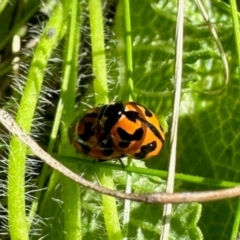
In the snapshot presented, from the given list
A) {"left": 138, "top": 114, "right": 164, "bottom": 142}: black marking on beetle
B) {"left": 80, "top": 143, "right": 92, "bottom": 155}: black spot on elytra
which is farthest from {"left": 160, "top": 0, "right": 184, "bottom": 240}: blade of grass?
{"left": 80, "top": 143, "right": 92, "bottom": 155}: black spot on elytra

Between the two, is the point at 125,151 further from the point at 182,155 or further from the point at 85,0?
the point at 85,0

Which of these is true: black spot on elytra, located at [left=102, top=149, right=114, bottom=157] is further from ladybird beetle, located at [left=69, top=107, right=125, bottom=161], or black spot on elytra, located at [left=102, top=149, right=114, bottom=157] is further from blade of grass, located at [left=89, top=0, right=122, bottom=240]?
blade of grass, located at [left=89, top=0, right=122, bottom=240]

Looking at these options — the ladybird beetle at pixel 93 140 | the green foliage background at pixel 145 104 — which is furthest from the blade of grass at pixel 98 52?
the ladybird beetle at pixel 93 140

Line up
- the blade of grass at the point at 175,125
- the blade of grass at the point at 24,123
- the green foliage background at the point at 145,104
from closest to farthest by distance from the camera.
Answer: the blade of grass at the point at 175,125 < the blade of grass at the point at 24,123 < the green foliage background at the point at 145,104

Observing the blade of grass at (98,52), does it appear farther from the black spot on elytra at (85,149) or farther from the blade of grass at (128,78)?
the black spot on elytra at (85,149)

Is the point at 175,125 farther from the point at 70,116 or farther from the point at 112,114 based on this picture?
the point at 70,116

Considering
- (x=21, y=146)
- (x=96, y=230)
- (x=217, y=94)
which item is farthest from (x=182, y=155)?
(x=21, y=146)

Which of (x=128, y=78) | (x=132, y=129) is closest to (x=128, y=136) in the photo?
(x=132, y=129)
